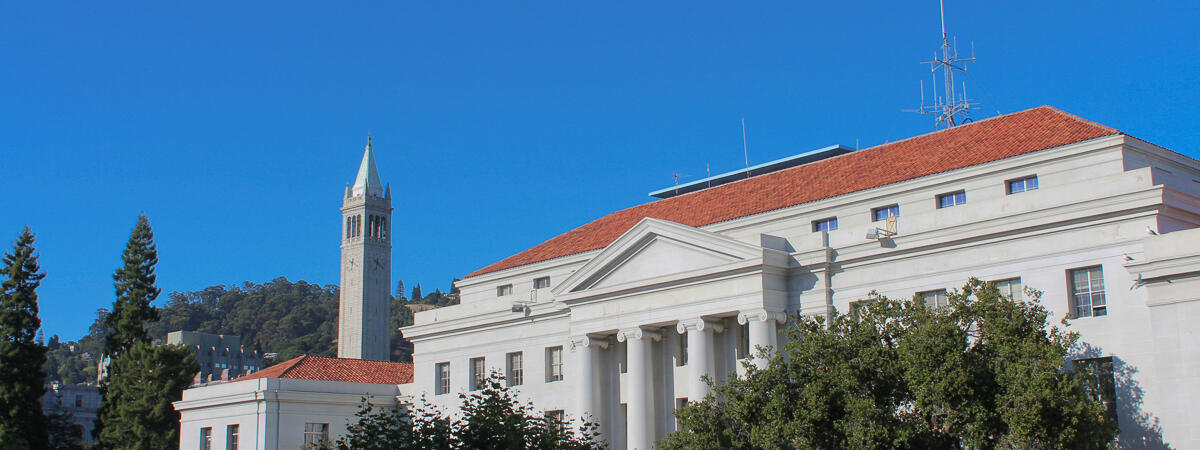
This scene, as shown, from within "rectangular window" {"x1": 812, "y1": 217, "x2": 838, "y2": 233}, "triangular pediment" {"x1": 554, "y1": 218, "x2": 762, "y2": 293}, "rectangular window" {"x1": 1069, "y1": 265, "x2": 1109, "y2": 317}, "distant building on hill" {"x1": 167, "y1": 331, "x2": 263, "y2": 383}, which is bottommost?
"rectangular window" {"x1": 1069, "y1": 265, "x2": 1109, "y2": 317}

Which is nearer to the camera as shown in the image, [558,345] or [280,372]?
[558,345]

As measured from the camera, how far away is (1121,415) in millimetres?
30688

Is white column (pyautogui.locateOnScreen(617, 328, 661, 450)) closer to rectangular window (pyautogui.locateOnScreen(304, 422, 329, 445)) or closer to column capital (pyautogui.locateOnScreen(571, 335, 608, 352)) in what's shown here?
column capital (pyautogui.locateOnScreen(571, 335, 608, 352))

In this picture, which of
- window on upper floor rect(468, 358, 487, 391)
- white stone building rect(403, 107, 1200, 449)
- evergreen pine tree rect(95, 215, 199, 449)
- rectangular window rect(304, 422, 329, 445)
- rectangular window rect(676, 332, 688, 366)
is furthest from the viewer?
evergreen pine tree rect(95, 215, 199, 449)

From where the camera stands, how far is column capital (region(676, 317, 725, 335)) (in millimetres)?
39438

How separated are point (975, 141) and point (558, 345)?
17568 millimetres

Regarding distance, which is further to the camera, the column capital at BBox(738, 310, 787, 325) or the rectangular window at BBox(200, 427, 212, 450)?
the rectangular window at BBox(200, 427, 212, 450)

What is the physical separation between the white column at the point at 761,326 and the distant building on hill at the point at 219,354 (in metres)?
137

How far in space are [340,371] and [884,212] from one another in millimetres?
29181

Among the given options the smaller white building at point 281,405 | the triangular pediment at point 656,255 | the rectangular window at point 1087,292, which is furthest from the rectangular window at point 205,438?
the rectangular window at point 1087,292

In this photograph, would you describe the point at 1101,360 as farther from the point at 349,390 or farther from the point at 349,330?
the point at 349,330

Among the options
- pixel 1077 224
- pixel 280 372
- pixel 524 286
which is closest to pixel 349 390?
pixel 280 372

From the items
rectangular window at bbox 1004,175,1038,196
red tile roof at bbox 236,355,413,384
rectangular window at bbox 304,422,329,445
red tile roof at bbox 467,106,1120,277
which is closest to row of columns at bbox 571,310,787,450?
red tile roof at bbox 467,106,1120,277

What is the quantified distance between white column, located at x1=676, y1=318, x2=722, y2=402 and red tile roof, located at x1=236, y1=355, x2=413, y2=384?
71.9 ft
